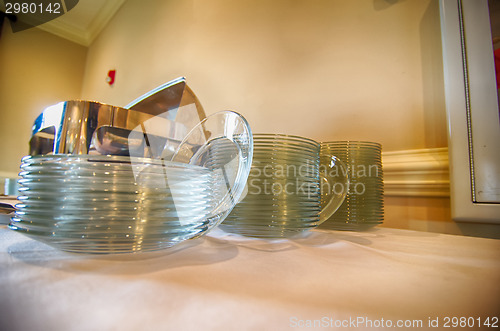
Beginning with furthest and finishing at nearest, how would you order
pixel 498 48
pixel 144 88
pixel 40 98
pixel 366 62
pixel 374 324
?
pixel 40 98
pixel 144 88
pixel 366 62
pixel 498 48
pixel 374 324

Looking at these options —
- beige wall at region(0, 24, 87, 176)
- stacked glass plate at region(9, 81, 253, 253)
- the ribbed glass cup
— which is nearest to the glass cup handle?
the ribbed glass cup

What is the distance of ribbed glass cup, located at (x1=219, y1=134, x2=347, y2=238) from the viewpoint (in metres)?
0.30

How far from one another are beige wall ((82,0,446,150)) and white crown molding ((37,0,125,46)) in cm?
115

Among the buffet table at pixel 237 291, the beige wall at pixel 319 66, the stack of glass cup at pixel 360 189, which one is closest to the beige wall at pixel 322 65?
the beige wall at pixel 319 66

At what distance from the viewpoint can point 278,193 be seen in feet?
1.00

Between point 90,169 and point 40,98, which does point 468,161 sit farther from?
point 40,98

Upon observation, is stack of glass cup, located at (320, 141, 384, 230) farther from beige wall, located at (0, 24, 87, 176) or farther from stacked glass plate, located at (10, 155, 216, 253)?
beige wall, located at (0, 24, 87, 176)

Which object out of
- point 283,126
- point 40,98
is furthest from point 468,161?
point 40,98

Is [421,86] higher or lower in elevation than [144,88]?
lower

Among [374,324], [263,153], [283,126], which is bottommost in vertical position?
[374,324]

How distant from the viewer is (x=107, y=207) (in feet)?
0.61

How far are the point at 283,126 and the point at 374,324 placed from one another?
0.65 metres

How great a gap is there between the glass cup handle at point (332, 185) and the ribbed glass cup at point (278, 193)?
0.12ft

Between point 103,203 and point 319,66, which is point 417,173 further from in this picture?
point 103,203
